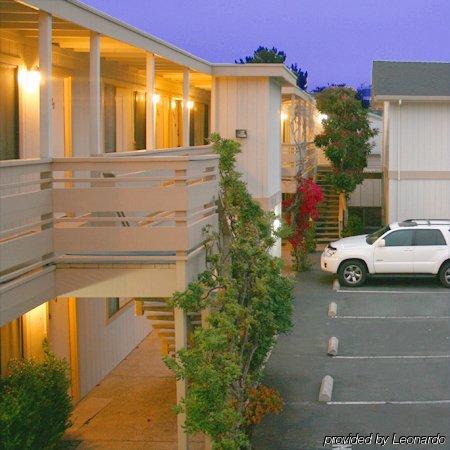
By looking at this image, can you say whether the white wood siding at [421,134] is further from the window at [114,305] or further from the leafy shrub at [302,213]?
the window at [114,305]

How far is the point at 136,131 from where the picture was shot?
19375mm

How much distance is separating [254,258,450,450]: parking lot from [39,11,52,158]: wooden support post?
17.2 feet

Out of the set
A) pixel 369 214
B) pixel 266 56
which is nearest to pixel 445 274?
pixel 369 214

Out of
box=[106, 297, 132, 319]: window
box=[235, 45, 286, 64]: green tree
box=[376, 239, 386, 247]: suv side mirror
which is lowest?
box=[106, 297, 132, 319]: window

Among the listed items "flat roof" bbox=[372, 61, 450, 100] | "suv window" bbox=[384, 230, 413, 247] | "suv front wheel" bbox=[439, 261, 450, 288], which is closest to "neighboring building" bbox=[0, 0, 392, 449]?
"suv window" bbox=[384, 230, 413, 247]

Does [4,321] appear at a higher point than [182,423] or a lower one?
higher

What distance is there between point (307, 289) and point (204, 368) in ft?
46.2

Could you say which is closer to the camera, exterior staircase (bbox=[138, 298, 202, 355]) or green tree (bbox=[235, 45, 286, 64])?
exterior staircase (bbox=[138, 298, 202, 355])

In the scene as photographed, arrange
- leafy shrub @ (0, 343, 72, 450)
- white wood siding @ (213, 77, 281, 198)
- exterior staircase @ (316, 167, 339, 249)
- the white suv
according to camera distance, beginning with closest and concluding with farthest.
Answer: leafy shrub @ (0, 343, 72, 450)
white wood siding @ (213, 77, 281, 198)
the white suv
exterior staircase @ (316, 167, 339, 249)

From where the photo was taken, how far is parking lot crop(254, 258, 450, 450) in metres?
12.7

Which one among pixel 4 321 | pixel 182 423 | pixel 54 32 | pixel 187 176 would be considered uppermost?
pixel 54 32

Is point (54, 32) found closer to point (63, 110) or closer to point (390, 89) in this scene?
point (63, 110)

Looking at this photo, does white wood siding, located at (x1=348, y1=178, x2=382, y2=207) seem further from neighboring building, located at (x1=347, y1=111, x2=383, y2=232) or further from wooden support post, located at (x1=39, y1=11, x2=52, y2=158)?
wooden support post, located at (x1=39, y1=11, x2=52, y2=158)

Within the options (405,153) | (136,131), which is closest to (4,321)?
(136,131)
